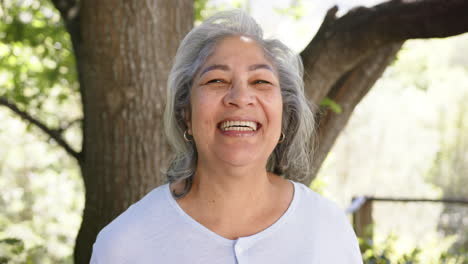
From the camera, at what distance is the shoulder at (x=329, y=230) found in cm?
193

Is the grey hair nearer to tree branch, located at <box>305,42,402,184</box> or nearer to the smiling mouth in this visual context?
the smiling mouth

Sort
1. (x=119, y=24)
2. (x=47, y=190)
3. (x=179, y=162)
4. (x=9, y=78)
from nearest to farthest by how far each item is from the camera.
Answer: (x=179, y=162) → (x=119, y=24) → (x=9, y=78) → (x=47, y=190)

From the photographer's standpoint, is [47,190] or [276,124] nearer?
[276,124]

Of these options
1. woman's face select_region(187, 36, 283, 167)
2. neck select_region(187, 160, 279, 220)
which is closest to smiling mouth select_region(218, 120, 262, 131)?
woman's face select_region(187, 36, 283, 167)

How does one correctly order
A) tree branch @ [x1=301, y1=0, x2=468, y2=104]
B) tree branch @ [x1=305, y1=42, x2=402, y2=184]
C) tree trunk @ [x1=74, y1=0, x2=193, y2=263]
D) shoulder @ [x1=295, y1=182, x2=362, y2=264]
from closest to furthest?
shoulder @ [x1=295, y1=182, x2=362, y2=264] < tree branch @ [x1=301, y1=0, x2=468, y2=104] < tree trunk @ [x1=74, y1=0, x2=193, y2=263] < tree branch @ [x1=305, y1=42, x2=402, y2=184]

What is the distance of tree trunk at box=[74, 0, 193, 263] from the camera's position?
8.76 ft

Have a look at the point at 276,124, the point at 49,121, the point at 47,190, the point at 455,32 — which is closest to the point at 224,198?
the point at 276,124

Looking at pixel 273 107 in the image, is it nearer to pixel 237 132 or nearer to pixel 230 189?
pixel 237 132

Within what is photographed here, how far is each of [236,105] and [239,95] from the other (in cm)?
4

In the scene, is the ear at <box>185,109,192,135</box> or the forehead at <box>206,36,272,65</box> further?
the ear at <box>185,109,192,135</box>

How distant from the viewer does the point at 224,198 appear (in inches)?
77.5

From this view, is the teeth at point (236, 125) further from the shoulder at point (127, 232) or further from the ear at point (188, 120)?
the shoulder at point (127, 232)

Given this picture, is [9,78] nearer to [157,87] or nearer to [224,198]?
[157,87]

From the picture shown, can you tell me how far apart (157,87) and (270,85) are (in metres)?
0.93
